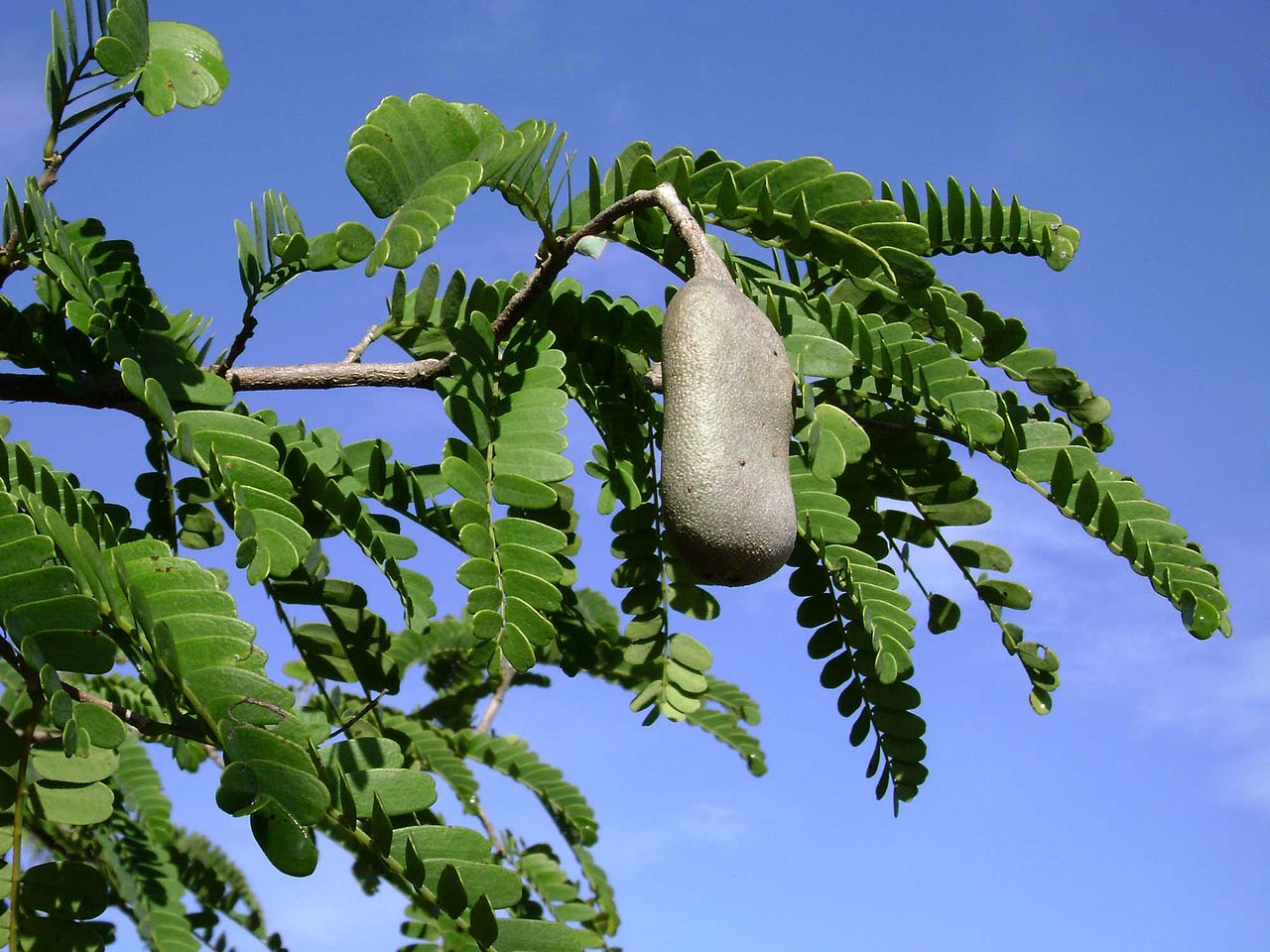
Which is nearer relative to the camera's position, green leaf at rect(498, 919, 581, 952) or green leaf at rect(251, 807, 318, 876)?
green leaf at rect(251, 807, 318, 876)

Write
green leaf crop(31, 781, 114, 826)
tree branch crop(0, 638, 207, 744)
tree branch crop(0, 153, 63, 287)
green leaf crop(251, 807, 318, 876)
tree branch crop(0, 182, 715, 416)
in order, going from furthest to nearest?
tree branch crop(0, 153, 63, 287)
tree branch crop(0, 182, 715, 416)
green leaf crop(31, 781, 114, 826)
tree branch crop(0, 638, 207, 744)
green leaf crop(251, 807, 318, 876)

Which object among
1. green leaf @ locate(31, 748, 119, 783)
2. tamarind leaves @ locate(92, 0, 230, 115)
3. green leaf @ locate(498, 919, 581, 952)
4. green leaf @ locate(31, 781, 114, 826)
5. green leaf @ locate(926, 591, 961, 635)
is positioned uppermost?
tamarind leaves @ locate(92, 0, 230, 115)

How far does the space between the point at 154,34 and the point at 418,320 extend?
64 cm

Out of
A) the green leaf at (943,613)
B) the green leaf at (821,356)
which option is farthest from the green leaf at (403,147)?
the green leaf at (943,613)

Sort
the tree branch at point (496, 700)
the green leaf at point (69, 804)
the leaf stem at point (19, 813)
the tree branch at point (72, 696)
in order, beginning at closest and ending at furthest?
the tree branch at point (72, 696) → the leaf stem at point (19, 813) → the green leaf at point (69, 804) → the tree branch at point (496, 700)

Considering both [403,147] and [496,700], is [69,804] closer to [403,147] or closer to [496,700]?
[403,147]

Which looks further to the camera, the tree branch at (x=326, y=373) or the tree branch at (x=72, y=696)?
the tree branch at (x=326, y=373)

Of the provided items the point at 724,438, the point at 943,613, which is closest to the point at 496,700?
the point at 943,613

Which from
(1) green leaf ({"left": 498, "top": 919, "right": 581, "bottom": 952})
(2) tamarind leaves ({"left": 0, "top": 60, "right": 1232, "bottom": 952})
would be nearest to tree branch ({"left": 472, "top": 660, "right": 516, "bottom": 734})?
(2) tamarind leaves ({"left": 0, "top": 60, "right": 1232, "bottom": 952})

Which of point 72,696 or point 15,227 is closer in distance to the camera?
point 72,696

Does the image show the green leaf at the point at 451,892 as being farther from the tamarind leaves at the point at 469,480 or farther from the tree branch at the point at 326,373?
the tree branch at the point at 326,373

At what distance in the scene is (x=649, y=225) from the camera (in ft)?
6.51

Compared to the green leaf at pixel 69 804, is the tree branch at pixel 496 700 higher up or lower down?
higher up

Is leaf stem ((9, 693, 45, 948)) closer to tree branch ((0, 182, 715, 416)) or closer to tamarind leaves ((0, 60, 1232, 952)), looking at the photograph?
tamarind leaves ((0, 60, 1232, 952))
